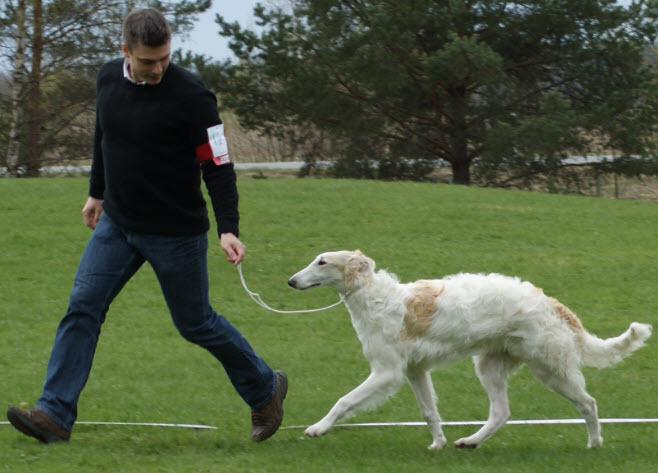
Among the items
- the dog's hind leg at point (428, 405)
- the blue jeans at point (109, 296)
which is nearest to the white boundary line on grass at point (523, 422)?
the dog's hind leg at point (428, 405)

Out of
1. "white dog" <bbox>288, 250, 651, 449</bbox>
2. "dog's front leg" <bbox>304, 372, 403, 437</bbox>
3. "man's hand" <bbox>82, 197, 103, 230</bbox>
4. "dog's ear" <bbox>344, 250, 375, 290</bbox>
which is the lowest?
"dog's front leg" <bbox>304, 372, 403, 437</bbox>

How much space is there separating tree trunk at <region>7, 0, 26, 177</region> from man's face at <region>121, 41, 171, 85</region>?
18.8 meters

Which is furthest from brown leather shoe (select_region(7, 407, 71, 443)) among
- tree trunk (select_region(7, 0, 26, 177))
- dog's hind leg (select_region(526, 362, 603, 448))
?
tree trunk (select_region(7, 0, 26, 177))

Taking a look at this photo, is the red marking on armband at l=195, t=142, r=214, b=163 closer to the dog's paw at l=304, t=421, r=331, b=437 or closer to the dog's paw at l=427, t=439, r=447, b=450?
the dog's paw at l=304, t=421, r=331, b=437

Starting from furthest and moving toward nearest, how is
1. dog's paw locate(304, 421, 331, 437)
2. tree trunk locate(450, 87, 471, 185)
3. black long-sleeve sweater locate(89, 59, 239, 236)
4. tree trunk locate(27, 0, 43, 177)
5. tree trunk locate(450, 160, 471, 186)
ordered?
tree trunk locate(450, 160, 471, 186)
tree trunk locate(450, 87, 471, 185)
tree trunk locate(27, 0, 43, 177)
dog's paw locate(304, 421, 331, 437)
black long-sleeve sweater locate(89, 59, 239, 236)

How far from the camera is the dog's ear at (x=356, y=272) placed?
5516 mm

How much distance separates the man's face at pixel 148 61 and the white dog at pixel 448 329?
1.48 metres

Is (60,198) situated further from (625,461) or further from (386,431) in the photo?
(625,461)

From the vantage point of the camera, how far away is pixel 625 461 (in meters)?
5.08

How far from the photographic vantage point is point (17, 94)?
2277cm

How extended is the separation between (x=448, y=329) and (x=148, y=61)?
2.21 metres

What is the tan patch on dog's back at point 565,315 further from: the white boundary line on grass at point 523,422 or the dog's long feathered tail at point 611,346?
the white boundary line on grass at point 523,422

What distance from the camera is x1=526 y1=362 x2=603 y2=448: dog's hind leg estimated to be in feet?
18.1

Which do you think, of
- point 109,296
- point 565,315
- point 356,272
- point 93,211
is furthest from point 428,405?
point 93,211
